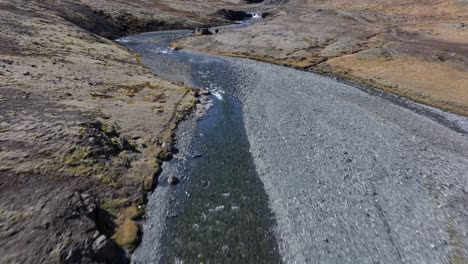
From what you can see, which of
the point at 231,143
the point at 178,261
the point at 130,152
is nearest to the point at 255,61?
the point at 231,143

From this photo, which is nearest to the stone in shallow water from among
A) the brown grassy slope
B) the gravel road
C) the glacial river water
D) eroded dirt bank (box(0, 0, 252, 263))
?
the glacial river water

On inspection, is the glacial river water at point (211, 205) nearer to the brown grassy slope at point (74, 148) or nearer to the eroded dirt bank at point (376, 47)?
the brown grassy slope at point (74, 148)

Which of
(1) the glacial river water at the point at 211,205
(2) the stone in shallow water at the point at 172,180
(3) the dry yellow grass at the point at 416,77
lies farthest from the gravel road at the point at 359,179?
(2) the stone in shallow water at the point at 172,180

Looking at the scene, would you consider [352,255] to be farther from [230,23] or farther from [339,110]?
[230,23]

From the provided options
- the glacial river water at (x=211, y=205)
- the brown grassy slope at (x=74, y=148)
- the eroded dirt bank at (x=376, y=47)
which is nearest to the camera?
the brown grassy slope at (x=74, y=148)

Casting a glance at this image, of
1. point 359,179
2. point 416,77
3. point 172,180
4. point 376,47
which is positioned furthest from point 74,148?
point 376,47

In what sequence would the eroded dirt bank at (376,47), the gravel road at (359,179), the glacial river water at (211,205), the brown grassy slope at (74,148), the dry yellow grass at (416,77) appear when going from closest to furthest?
1. the brown grassy slope at (74,148)
2. the glacial river water at (211,205)
3. the gravel road at (359,179)
4. the dry yellow grass at (416,77)
5. the eroded dirt bank at (376,47)
